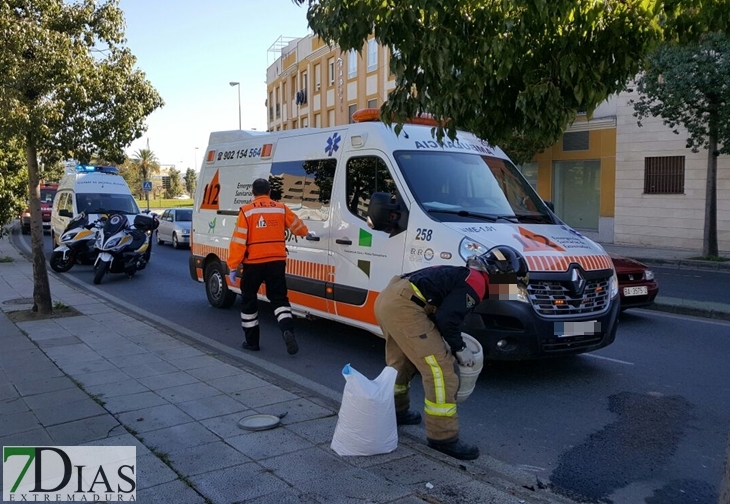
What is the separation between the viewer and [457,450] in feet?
14.1

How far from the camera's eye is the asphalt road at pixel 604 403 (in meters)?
4.23

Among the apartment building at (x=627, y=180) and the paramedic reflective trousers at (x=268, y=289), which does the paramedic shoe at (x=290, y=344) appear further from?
the apartment building at (x=627, y=180)

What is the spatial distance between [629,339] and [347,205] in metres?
3.88

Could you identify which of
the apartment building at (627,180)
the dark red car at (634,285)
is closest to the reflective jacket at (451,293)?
the dark red car at (634,285)

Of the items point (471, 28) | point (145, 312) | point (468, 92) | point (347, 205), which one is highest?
point (471, 28)

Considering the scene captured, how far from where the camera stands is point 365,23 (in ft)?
12.1

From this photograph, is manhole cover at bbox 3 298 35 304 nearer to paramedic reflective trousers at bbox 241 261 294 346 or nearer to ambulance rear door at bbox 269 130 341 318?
ambulance rear door at bbox 269 130 341 318

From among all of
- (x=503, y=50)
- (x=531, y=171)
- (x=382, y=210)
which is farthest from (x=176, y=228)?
(x=503, y=50)

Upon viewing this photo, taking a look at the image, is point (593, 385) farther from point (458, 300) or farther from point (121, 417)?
point (121, 417)

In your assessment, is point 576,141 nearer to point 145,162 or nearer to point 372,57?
point 372,57

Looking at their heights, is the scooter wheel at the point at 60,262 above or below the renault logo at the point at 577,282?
below

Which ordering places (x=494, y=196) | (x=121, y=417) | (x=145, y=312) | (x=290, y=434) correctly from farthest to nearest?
(x=145, y=312) → (x=494, y=196) → (x=121, y=417) → (x=290, y=434)

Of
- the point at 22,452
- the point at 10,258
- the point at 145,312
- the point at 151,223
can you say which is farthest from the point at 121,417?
the point at 10,258

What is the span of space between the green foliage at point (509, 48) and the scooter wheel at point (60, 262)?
547 inches
